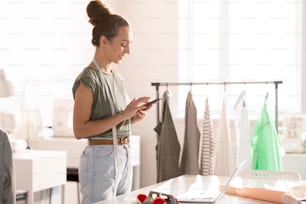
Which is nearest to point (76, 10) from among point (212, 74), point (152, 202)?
point (212, 74)

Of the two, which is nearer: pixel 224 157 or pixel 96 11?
pixel 96 11

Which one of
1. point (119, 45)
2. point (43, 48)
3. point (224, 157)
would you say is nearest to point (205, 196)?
point (119, 45)

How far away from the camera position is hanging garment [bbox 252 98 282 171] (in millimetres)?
3459

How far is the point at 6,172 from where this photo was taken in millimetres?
2100

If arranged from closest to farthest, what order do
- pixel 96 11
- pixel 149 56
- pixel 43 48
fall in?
1. pixel 96 11
2. pixel 43 48
3. pixel 149 56

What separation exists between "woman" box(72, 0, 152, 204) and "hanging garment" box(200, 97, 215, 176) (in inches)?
45.2

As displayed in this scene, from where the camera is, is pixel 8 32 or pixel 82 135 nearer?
pixel 82 135

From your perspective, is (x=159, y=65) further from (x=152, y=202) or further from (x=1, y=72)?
(x=152, y=202)

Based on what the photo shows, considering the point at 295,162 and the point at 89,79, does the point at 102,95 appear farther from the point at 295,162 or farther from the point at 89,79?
the point at 295,162

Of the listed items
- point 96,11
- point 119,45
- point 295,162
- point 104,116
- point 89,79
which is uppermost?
point 96,11

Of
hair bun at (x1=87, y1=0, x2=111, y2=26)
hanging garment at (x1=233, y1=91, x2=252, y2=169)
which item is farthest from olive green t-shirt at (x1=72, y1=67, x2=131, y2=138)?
hanging garment at (x1=233, y1=91, x2=252, y2=169)

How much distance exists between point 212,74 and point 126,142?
97.0 inches

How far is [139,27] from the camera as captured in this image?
4.88m

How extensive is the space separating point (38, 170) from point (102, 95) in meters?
0.99
